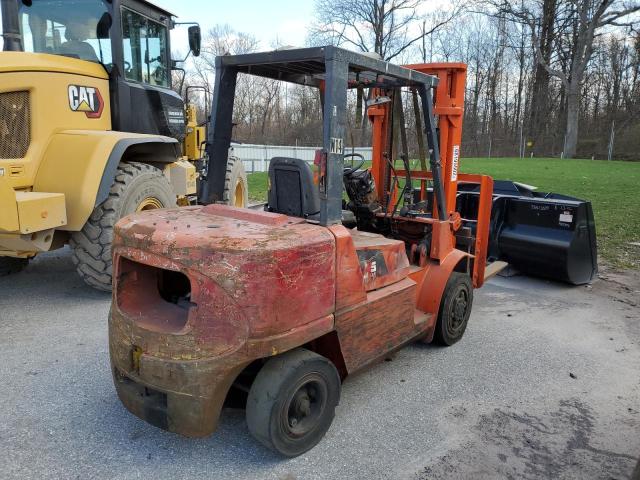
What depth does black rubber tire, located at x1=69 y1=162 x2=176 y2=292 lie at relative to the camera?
203 inches

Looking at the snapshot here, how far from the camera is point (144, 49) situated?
6.52 meters

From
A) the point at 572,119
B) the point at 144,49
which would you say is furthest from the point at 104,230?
the point at 572,119

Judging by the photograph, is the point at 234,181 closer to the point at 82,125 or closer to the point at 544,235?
the point at 82,125

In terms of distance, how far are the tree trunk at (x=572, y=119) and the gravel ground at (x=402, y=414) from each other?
112 ft

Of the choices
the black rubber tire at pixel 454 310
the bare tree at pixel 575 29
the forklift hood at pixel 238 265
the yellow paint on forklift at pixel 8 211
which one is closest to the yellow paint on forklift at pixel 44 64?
the yellow paint on forklift at pixel 8 211

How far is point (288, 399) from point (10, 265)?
4.90m

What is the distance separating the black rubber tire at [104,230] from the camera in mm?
5164

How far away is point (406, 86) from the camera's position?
409 cm

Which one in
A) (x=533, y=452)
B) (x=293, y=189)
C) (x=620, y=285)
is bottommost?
(x=533, y=452)

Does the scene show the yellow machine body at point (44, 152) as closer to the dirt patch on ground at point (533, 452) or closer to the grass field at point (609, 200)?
the dirt patch on ground at point (533, 452)

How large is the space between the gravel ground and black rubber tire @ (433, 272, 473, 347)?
145 millimetres

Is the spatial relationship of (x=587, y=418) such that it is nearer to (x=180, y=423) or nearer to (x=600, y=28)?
(x=180, y=423)

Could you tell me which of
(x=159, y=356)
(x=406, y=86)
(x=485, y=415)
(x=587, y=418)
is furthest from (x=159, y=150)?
(x=587, y=418)

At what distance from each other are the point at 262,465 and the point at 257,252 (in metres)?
1.21
